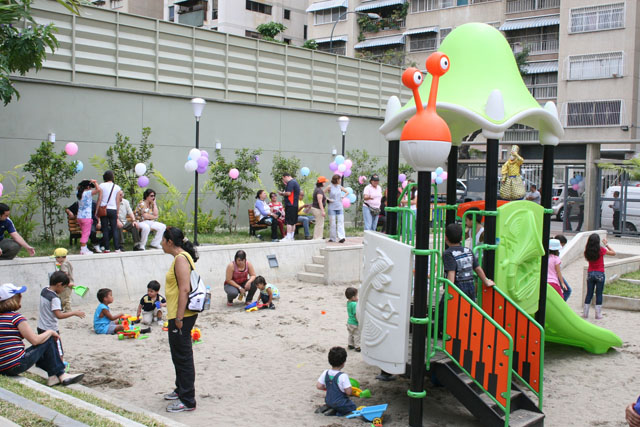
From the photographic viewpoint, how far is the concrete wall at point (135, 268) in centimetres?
1141

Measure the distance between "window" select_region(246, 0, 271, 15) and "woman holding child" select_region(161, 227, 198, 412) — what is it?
5072 centimetres

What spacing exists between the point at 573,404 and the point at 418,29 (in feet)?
145

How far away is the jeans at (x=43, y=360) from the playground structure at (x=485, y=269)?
3.40 m

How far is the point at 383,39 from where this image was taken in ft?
165

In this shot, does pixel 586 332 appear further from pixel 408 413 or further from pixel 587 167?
pixel 587 167

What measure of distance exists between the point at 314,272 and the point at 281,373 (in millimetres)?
6996

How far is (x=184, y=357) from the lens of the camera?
6934mm

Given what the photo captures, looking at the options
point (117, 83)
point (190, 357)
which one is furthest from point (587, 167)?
point (190, 357)

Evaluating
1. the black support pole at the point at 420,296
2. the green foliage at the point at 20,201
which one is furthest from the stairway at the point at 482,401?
the green foliage at the point at 20,201

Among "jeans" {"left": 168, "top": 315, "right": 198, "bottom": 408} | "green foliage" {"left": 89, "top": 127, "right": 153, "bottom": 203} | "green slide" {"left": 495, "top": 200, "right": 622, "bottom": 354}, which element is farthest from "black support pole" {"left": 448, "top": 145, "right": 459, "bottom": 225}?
"green foliage" {"left": 89, "top": 127, "right": 153, "bottom": 203}

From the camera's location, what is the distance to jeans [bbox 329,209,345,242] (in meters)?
16.3

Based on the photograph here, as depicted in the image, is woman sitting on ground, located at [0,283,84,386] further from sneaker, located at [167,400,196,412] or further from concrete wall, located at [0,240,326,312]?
concrete wall, located at [0,240,326,312]

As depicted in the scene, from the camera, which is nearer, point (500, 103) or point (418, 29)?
point (500, 103)

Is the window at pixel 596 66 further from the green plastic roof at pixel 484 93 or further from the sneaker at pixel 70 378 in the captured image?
the sneaker at pixel 70 378
